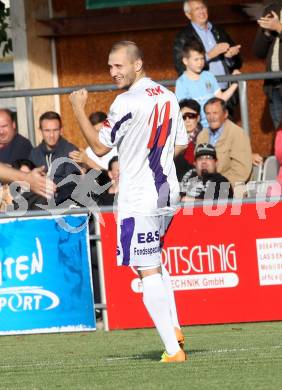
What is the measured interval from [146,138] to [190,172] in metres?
4.22

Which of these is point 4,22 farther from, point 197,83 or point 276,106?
point 276,106

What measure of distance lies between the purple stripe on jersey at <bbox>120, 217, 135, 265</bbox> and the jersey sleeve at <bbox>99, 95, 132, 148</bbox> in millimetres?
558

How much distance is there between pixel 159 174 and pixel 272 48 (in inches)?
230

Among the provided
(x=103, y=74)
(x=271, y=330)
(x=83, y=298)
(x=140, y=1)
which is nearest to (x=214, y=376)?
(x=271, y=330)

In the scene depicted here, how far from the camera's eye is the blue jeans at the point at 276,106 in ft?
46.8

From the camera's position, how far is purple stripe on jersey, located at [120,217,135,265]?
905 cm

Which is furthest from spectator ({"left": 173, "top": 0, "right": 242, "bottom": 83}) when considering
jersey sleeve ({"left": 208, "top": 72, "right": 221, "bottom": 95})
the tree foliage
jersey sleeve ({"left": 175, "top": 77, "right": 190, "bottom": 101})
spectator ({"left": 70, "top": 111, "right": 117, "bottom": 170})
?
the tree foliage

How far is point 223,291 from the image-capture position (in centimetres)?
1251

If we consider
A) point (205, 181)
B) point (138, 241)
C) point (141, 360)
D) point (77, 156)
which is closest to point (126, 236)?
point (138, 241)

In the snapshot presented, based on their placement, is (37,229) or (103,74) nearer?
(37,229)

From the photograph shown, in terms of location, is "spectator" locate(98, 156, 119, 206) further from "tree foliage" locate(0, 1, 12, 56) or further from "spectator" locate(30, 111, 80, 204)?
"tree foliage" locate(0, 1, 12, 56)

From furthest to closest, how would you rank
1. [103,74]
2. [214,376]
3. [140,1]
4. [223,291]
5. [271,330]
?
[103,74]
[140,1]
[223,291]
[271,330]
[214,376]

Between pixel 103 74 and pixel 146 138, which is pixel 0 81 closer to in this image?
pixel 103 74

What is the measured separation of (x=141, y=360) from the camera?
9.40 metres
